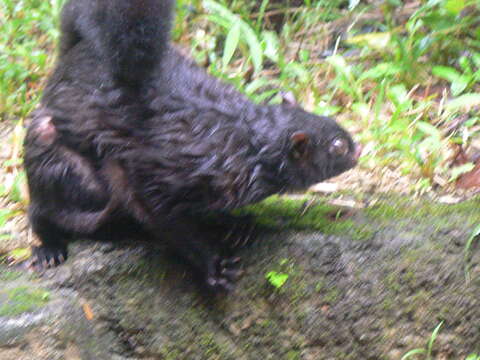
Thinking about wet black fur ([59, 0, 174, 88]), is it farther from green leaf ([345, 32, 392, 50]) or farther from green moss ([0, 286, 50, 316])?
green leaf ([345, 32, 392, 50])

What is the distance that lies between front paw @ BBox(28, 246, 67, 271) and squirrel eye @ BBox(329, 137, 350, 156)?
1591 millimetres

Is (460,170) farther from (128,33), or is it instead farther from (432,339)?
(128,33)

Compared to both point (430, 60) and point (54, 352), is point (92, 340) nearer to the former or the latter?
point (54, 352)

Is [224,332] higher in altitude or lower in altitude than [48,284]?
lower

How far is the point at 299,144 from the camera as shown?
3.55m

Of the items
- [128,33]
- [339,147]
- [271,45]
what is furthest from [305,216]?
[271,45]

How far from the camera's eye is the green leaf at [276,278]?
3.52 m

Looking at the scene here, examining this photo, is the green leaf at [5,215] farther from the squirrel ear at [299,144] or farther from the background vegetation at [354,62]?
the squirrel ear at [299,144]

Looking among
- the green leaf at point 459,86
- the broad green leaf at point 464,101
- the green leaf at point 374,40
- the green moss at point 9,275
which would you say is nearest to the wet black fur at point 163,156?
the green moss at point 9,275

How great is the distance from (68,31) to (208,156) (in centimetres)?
125

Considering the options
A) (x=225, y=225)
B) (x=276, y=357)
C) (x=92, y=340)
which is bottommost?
(x=276, y=357)

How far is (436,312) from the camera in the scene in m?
3.67

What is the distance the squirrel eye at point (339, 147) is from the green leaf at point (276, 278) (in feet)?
2.41

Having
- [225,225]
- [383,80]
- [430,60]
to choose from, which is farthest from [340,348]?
[430,60]
